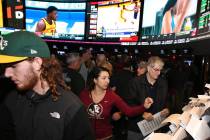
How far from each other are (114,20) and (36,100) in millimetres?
3395

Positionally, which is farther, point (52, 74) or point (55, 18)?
point (55, 18)

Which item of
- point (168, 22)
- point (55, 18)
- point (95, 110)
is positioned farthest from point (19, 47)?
point (55, 18)

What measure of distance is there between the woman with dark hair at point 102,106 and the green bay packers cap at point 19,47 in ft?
5.38

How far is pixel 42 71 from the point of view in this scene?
6.96ft

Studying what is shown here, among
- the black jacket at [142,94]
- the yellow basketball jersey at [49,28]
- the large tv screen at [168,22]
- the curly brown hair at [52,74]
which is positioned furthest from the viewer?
the yellow basketball jersey at [49,28]

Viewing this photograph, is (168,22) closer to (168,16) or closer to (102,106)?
(168,16)

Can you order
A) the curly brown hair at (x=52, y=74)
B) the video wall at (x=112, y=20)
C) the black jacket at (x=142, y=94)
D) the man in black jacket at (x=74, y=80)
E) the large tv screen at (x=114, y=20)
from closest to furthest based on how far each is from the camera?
the curly brown hair at (x=52, y=74)
the video wall at (x=112, y=20)
the black jacket at (x=142, y=94)
the man in black jacket at (x=74, y=80)
the large tv screen at (x=114, y=20)

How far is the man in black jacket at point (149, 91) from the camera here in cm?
402

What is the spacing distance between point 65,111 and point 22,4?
4.07 m

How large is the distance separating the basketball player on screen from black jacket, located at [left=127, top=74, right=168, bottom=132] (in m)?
2.27

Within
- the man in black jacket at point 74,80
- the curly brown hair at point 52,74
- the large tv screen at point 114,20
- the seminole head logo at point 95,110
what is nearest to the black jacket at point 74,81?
the man in black jacket at point 74,80

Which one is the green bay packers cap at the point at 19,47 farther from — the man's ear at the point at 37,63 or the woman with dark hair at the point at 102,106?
the woman with dark hair at the point at 102,106

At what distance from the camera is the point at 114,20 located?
532 cm

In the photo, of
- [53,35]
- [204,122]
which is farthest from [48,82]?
[53,35]
